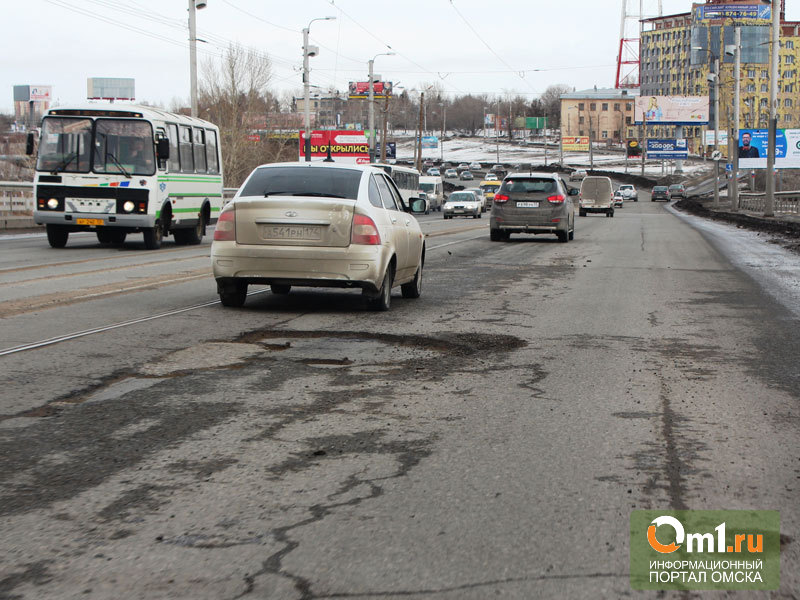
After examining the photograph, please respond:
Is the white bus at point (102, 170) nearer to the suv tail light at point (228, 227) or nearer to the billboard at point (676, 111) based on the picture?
the suv tail light at point (228, 227)

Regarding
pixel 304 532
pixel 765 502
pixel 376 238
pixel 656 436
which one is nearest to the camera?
pixel 304 532

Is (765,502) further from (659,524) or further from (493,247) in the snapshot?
(493,247)

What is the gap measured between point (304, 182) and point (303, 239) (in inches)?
29.9

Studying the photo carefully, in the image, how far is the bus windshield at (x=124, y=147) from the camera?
2144 centimetres

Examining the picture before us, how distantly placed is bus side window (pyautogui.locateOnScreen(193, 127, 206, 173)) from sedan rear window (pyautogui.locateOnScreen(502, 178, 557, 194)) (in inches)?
293

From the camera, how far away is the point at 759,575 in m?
3.46

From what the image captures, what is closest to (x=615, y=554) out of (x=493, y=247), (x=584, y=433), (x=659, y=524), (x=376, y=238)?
(x=659, y=524)

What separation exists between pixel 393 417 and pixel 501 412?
2.10 ft

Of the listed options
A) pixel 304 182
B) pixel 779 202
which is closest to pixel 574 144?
pixel 779 202

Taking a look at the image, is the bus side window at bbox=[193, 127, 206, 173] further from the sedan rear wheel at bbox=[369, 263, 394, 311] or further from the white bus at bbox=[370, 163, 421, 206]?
the white bus at bbox=[370, 163, 421, 206]

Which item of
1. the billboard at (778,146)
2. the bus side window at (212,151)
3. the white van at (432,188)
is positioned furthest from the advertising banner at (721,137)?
the bus side window at (212,151)

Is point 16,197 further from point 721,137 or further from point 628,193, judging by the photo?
point 721,137

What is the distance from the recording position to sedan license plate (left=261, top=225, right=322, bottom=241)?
1046 cm

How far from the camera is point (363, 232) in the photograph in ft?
34.5
